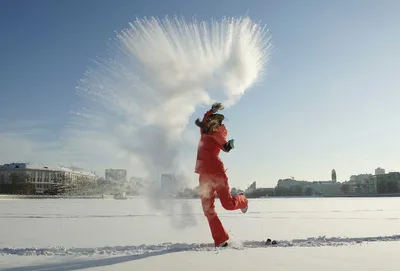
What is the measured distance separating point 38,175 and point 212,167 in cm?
15445

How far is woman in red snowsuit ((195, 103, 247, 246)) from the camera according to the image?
8594 mm

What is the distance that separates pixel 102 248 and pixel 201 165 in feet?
9.10

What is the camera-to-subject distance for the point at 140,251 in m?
7.21

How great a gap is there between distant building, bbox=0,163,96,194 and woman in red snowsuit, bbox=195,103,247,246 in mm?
139102

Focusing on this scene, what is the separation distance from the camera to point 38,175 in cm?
14900

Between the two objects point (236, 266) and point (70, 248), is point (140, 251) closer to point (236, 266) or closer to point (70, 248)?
point (70, 248)

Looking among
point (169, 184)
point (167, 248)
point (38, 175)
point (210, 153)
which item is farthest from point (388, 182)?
point (167, 248)

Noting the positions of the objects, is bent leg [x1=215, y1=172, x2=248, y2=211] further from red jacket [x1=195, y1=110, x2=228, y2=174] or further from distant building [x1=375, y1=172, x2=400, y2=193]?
distant building [x1=375, y1=172, x2=400, y2=193]

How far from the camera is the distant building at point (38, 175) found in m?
139

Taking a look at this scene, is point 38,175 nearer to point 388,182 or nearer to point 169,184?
point 388,182

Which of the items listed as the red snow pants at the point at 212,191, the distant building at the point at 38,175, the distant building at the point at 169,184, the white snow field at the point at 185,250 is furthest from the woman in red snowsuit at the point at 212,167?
the distant building at the point at 38,175

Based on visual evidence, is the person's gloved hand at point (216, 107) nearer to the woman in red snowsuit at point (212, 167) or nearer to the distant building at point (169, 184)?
the woman in red snowsuit at point (212, 167)

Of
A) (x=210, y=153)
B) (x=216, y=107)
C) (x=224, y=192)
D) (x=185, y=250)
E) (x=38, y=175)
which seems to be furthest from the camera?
(x=38, y=175)

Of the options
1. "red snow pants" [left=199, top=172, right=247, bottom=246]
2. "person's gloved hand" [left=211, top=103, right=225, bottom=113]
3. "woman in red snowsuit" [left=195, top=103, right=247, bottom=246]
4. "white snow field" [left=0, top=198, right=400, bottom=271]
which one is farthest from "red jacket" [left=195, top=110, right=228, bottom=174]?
"white snow field" [left=0, top=198, right=400, bottom=271]
